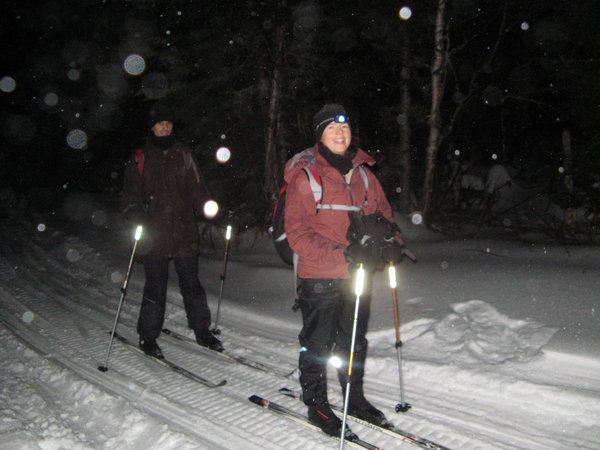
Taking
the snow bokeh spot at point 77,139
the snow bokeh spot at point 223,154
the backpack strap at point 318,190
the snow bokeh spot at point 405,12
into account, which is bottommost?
the backpack strap at point 318,190

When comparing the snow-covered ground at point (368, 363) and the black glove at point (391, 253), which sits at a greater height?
the black glove at point (391, 253)

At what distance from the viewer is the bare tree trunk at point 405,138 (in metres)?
11.1

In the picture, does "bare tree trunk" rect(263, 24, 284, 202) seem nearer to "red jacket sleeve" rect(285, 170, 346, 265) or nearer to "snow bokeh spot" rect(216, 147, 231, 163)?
"snow bokeh spot" rect(216, 147, 231, 163)

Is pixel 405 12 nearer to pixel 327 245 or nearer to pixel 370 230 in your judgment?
pixel 370 230

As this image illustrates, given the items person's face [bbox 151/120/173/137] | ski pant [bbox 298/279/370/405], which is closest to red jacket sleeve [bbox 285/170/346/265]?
ski pant [bbox 298/279/370/405]

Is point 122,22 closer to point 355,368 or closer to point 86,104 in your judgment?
point 86,104

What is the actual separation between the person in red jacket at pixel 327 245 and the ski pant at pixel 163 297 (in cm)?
200

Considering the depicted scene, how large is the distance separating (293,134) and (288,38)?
2097mm

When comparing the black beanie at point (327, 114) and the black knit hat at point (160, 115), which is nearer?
the black beanie at point (327, 114)

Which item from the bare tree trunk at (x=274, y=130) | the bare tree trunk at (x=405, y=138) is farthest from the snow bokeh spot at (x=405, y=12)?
the bare tree trunk at (x=274, y=130)

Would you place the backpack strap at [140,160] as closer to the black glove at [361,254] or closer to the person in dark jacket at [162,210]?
the person in dark jacket at [162,210]

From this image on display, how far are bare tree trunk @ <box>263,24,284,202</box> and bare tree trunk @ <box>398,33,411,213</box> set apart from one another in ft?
9.48

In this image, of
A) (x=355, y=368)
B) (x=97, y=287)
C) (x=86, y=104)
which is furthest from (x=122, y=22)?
(x=355, y=368)

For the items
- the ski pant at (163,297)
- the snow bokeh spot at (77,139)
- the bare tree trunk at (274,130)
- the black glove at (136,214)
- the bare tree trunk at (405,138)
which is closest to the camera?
the black glove at (136,214)
